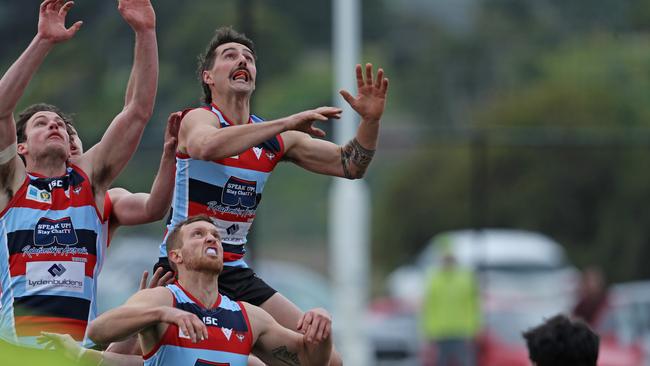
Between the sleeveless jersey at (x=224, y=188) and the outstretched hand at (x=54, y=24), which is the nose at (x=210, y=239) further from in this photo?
the outstretched hand at (x=54, y=24)

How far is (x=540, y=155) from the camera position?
22312 mm

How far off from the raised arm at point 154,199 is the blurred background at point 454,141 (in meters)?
8.60

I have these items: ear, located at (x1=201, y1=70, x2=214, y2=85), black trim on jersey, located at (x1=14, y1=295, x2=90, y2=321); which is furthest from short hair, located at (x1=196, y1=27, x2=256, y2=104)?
black trim on jersey, located at (x1=14, y1=295, x2=90, y2=321)

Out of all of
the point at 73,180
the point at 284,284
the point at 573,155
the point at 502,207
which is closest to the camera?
the point at 73,180

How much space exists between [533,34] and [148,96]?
49.7 ft

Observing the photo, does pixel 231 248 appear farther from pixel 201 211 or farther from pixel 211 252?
pixel 211 252

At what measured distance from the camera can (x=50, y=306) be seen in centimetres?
707

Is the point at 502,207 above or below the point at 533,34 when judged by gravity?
below

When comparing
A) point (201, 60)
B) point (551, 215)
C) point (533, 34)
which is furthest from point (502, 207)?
point (201, 60)

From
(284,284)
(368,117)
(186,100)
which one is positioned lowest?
(284,284)

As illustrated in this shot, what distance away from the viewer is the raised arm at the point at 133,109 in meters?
7.36

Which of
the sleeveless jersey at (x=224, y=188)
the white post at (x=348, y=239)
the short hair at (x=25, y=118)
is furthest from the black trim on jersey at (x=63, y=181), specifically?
the white post at (x=348, y=239)

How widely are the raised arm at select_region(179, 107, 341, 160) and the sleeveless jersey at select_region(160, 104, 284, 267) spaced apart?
158 millimetres

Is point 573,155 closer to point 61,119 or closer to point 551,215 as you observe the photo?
point 551,215
